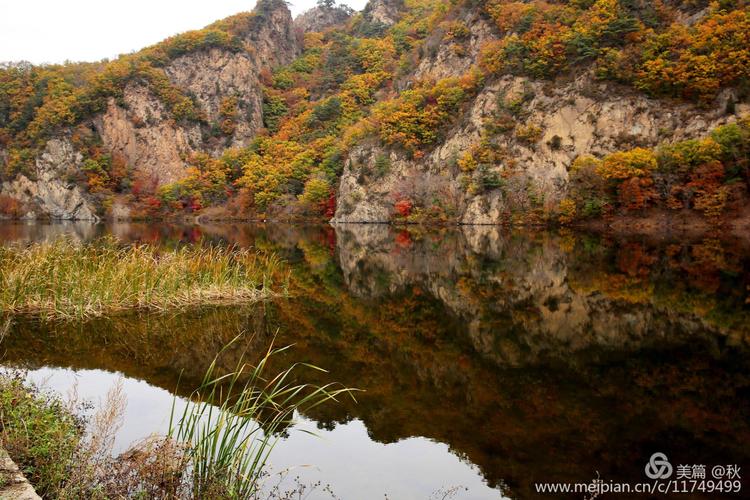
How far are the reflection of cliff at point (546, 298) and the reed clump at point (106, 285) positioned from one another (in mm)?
4477

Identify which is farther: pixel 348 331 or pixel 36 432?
pixel 348 331

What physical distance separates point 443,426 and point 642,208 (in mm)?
44004

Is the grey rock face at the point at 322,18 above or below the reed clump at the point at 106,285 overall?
above

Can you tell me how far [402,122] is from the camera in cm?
6694

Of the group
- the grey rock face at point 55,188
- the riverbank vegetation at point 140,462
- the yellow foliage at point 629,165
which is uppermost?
the grey rock face at point 55,188

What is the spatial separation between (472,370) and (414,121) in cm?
6123

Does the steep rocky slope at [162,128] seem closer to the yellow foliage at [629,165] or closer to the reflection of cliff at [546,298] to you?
the yellow foliage at [629,165]

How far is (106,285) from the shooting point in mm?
12953

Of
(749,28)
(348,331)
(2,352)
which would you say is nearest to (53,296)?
(2,352)

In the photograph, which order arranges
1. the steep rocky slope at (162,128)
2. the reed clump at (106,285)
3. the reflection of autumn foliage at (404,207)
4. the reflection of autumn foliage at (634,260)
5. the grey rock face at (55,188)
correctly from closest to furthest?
the reed clump at (106,285)
the reflection of autumn foliage at (634,260)
the reflection of autumn foliage at (404,207)
the grey rock face at (55,188)
the steep rocky slope at (162,128)

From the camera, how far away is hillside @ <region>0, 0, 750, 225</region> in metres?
45.5

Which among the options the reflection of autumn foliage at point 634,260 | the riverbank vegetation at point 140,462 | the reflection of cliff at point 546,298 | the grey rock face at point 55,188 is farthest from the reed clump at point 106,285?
A: the grey rock face at point 55,188

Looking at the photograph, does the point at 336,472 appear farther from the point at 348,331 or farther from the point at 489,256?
the point at 489,256

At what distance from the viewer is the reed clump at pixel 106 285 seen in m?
12.3
